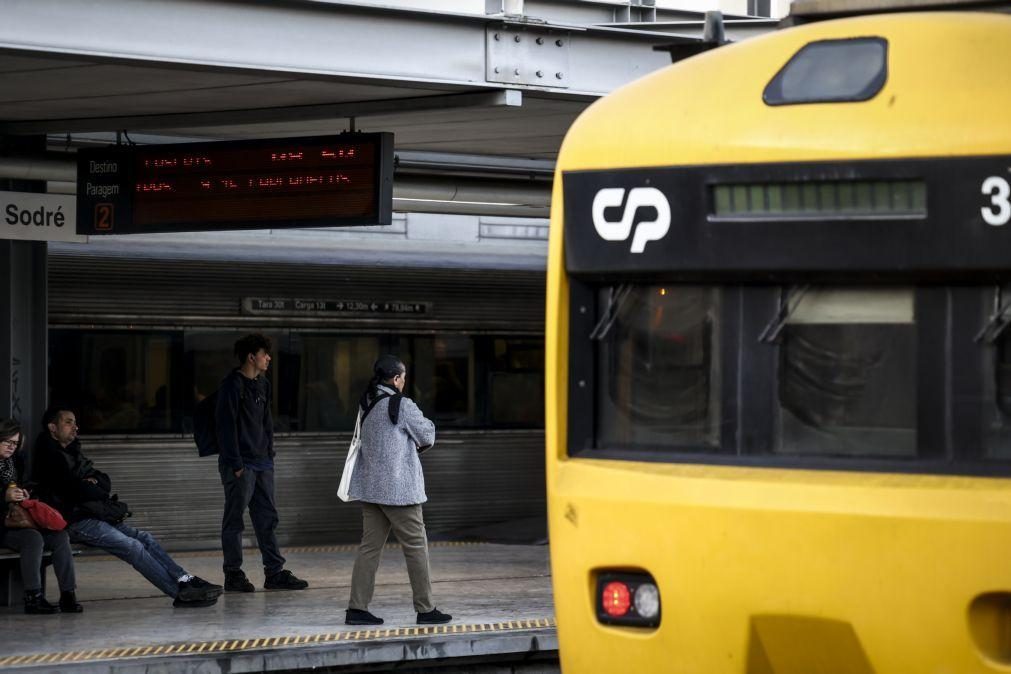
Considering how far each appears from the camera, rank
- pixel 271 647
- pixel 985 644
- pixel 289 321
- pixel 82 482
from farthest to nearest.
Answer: pixel 289 321
pixel 82 482
pixel 271 647
pixel 985 644

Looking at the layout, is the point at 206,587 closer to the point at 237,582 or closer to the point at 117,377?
the point at 237,582

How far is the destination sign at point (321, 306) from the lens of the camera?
13172 mm

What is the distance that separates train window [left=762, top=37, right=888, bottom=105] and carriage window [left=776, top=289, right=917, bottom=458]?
0.62 metres

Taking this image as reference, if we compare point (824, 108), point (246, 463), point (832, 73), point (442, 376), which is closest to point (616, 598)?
point (824, 108)

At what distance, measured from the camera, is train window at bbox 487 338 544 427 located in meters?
14.2

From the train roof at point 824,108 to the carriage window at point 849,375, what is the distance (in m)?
0.47

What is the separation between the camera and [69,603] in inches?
→ 395

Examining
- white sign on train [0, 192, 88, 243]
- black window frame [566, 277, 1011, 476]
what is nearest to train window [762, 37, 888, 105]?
black window frame [566, 277, 1011, 476]

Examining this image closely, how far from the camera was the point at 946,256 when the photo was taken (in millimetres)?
4980

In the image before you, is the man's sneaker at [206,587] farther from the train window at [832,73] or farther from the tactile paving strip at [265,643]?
the train window at [832,73]

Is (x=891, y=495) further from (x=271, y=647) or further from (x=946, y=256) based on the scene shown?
(x=271, y=647)

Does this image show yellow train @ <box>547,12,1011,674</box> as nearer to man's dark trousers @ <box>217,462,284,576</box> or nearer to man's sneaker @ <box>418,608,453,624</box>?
man's sneaker @ <box>418,608,453,624</box>

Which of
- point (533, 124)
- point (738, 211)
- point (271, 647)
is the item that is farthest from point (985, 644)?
point (533, 124)

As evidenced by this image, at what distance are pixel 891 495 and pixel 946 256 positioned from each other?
2.43 ft
